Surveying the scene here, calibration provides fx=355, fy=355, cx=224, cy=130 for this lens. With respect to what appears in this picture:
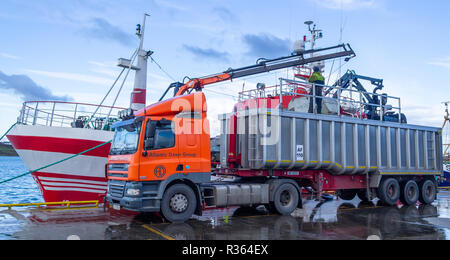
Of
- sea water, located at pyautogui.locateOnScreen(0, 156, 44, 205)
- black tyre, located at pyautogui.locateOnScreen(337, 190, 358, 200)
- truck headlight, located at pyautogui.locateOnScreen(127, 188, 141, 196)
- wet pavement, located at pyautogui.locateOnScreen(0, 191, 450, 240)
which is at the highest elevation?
truck headlight, located at pyautogui.locateOnScreen(127, 188, 141, 196)

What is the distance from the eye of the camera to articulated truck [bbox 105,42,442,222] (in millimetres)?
9383

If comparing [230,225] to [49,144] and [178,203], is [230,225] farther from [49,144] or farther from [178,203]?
[49,144]

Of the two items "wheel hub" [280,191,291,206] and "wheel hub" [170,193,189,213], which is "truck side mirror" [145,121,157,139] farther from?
"wheel hub" [280,191,291,206]

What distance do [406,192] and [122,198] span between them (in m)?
11.3

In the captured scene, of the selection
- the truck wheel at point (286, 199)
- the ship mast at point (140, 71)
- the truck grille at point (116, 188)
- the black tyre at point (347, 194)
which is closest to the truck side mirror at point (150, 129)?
the truck grille at point (116, 188)

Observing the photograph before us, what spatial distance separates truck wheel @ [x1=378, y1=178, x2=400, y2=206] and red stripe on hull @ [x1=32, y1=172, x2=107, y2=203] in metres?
10.6

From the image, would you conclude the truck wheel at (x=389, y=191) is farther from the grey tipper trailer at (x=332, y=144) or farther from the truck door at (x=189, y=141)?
the truck door at (x=189, y=141)

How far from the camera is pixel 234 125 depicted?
12117 millimetres

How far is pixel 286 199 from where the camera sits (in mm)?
11695

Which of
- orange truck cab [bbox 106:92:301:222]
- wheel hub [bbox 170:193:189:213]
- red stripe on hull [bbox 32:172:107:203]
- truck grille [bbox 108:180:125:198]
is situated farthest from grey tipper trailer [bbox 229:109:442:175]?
red stripe on hull [bbox 32:172:107:203]

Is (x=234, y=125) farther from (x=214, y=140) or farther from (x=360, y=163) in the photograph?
(x=360, y=163)

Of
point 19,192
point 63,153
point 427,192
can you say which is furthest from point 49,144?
point 19,192
